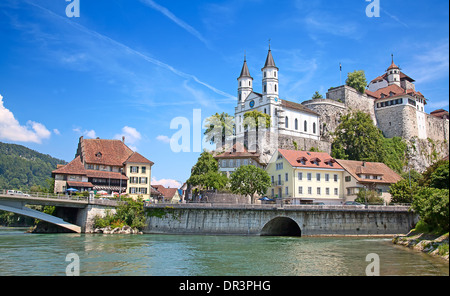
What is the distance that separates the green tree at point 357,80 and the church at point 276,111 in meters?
21.5

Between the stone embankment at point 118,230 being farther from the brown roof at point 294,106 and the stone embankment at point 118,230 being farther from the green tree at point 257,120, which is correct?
the brown roof at point 294,106

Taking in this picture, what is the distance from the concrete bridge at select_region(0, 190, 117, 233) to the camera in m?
49.8

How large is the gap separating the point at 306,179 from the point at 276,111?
24839 mm

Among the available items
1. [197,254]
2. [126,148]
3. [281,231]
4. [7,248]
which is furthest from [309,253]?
[126,148]

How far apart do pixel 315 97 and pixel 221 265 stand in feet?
273

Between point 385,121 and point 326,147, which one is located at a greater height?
point 385,121

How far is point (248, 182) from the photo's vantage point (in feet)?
194

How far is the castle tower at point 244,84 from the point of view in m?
94.9

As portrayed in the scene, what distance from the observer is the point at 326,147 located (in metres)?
85.8

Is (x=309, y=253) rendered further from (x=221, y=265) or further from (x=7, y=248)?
(x=7, y=248)

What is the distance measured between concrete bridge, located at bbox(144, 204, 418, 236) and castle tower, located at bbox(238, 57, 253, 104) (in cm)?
4619

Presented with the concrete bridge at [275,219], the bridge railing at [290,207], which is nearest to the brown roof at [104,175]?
the concrete bridge at [275,219]

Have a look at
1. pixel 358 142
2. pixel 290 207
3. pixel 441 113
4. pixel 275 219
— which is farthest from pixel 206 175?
pixel 441 113

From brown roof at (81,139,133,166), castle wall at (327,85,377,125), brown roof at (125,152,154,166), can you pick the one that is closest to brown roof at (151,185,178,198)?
brown roof at (81,139,133,166)
